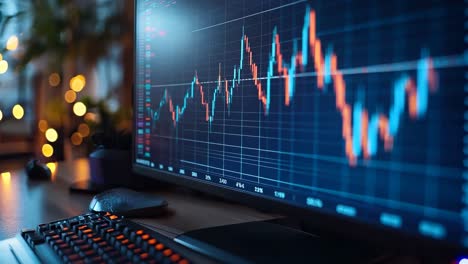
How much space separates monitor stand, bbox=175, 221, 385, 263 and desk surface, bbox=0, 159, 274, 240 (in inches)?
3.0

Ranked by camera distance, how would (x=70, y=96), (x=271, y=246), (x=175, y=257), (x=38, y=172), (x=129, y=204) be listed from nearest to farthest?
(x=175, y=257)
(x=271, y=246)
(x=129, y=204)
(x=38, y=172)
(x=70, y=96)

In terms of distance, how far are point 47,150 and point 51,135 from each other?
139 millimetres

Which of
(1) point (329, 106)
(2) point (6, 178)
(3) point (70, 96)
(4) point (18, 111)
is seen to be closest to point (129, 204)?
(1) point (329, 106)

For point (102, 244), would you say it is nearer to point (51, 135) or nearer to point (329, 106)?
point (329, 106)

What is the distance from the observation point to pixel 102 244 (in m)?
0.57

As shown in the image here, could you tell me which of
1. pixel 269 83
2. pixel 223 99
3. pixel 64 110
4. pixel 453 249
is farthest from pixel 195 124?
pixel 64 110

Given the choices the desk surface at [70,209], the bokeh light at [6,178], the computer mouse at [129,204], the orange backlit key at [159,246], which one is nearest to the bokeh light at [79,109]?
the bokeh light at [6,178]

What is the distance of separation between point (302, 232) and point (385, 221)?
0.23 meters

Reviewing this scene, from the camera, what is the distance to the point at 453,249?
0.41 m

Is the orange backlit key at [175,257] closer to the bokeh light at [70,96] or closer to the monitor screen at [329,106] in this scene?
the monitor screen at [329,106]

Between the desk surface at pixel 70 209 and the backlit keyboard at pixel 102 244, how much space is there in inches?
3.9

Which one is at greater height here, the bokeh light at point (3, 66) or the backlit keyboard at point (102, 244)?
the bokeh light at point (3, 66)

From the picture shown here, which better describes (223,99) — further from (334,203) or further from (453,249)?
(453,249)

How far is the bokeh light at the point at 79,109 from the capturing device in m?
2.25
